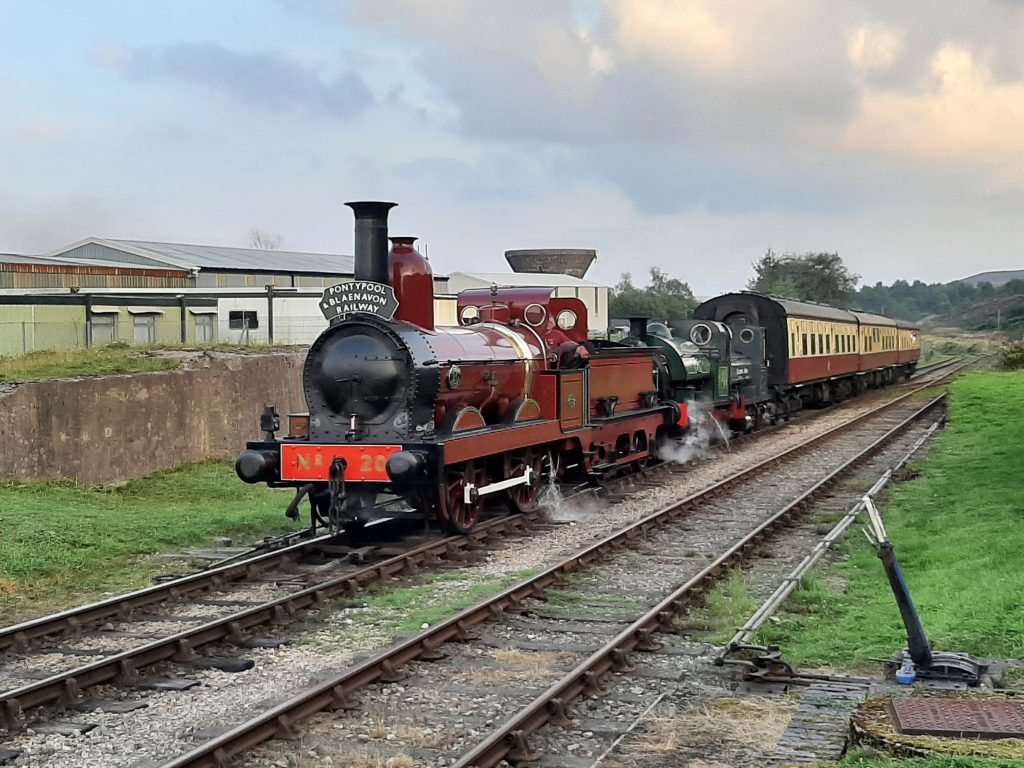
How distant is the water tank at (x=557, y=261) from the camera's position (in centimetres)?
7162

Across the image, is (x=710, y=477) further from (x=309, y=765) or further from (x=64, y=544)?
(x=309, y=765)

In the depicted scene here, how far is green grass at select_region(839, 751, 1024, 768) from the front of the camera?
16.8ft

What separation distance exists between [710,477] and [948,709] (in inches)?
505

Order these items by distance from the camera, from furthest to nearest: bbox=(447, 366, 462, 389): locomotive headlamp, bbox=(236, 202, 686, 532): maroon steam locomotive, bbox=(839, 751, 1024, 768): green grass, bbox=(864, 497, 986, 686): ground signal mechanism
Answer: bbox=(447, 366, 462, 389): locomotive headlamp, bbox=(236, 202, 686, 532): maroon steam locomotive, bbox=(864, 497, 986, 686): ground signal mechanism, bbox=(839, 751, 1024, 768): green grass

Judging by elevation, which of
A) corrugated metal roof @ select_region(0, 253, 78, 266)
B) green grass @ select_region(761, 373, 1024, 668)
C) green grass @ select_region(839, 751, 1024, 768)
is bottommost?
green grass @ select_region(761, 373, 1024, 668)

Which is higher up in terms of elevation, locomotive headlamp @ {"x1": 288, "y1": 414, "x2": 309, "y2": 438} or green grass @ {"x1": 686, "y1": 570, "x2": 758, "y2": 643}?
locomotive headlamp @ {"x1": 288, "y1": 414, "x2": 309, "y2": 438}

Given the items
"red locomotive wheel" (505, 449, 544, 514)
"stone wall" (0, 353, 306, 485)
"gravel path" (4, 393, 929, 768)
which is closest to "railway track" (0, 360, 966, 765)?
"gravel path" (4, 393, 929, 768)

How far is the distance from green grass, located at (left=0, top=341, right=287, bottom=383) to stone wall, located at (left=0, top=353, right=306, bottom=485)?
57 cm

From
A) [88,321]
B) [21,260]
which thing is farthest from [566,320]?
[21,260]

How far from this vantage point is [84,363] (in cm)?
1822

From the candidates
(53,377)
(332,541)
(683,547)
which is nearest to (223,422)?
(53,377)

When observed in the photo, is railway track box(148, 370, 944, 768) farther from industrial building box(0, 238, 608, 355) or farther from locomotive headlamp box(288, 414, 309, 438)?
industrial building box(0, 238, 608, 355)

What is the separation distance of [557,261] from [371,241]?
59.7 metres

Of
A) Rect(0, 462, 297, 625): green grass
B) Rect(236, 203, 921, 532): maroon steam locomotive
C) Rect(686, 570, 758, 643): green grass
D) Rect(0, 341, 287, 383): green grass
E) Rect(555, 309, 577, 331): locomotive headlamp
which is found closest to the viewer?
Rect(686, 570, 758, 643): green grass
